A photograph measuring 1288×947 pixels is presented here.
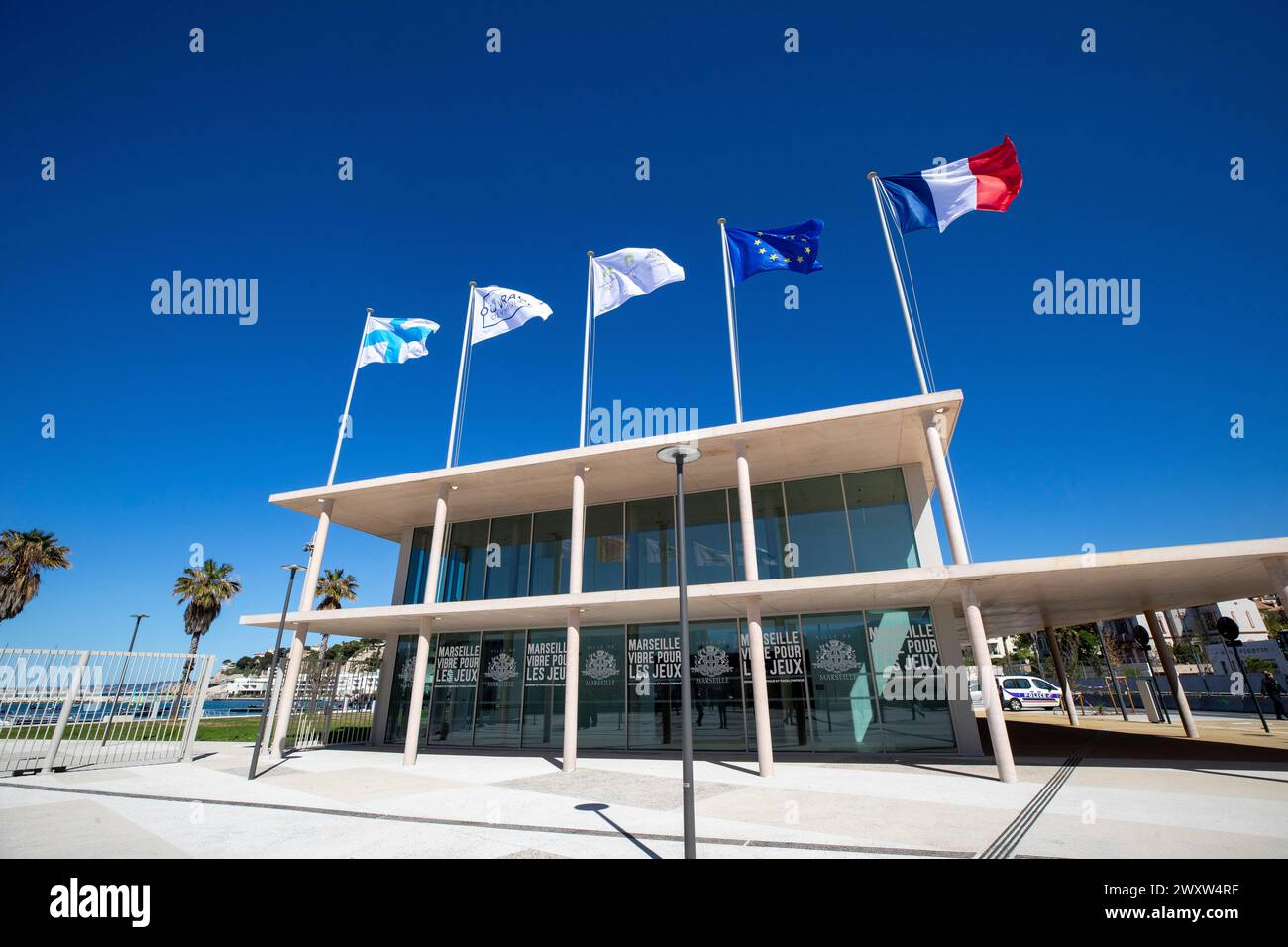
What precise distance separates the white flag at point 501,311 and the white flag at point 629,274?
205cm

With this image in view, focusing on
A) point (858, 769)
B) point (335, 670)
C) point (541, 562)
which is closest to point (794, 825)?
point (858, 769)

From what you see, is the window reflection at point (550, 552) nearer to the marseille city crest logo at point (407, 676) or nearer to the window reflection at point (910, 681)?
the marseille city crest logo at point (407, 676)

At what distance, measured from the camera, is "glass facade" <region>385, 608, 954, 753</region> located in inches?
607

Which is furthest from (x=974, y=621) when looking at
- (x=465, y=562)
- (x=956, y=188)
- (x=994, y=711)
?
(x=465, y=562)

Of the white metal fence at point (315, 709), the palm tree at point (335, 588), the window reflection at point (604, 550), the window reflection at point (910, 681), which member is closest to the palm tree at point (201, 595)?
the palm tree at point (335, 588)

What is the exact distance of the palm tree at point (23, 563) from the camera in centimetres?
2958

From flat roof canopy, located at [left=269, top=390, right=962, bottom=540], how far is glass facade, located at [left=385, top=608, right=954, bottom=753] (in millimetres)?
4617

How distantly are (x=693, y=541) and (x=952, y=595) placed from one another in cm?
764

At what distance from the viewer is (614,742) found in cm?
1784

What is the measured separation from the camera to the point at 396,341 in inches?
753

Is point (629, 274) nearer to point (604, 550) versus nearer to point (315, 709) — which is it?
point (604, 550)

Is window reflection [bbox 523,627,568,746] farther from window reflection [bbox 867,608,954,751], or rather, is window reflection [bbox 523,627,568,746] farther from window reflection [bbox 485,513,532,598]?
window reflection [bbox 867,608,954,751]

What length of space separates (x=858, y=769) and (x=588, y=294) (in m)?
15.7

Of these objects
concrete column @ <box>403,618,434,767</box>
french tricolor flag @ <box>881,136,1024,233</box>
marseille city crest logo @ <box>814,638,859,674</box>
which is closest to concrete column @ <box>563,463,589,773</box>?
concrete column @ <box>403,618,434,767</box>
